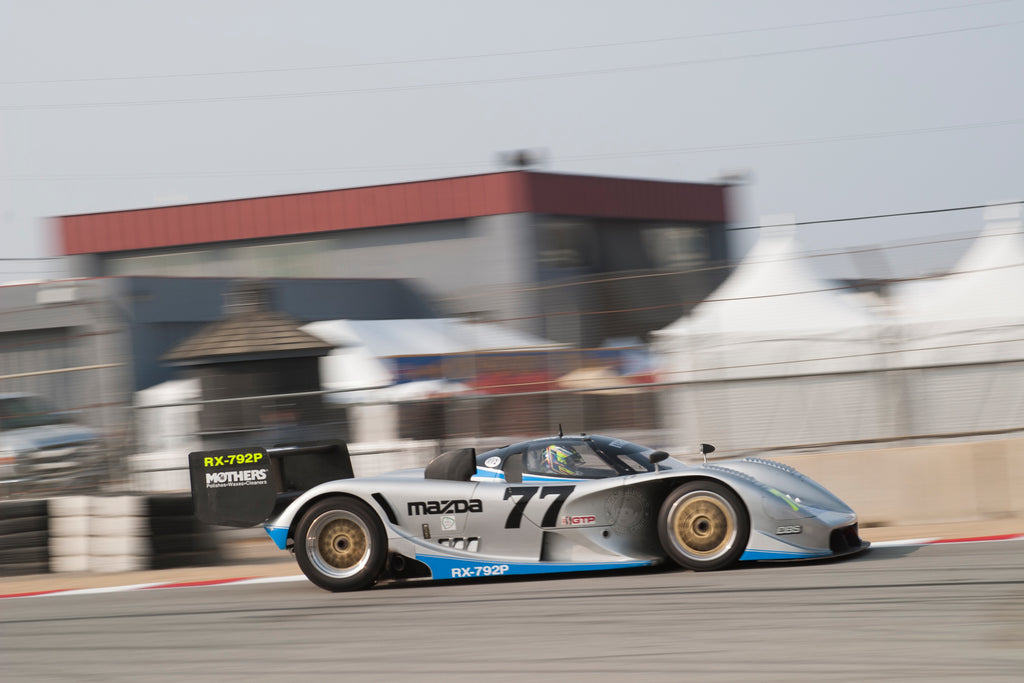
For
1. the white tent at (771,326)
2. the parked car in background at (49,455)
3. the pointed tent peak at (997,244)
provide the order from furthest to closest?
the parked car in background at (49,455)
the white tent at (771,326)
the pointed tent peak at (997,244)

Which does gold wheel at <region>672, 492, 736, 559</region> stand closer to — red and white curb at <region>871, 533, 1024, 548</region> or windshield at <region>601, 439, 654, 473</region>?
windshield at <region>601, 439, 654, 473</region>

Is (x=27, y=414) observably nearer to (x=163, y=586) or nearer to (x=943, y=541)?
(x=163, y=586)

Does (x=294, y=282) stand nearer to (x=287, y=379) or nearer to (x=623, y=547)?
(x=287, y=379)

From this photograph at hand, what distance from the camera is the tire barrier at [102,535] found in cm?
1070

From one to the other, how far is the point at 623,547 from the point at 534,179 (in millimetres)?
24070

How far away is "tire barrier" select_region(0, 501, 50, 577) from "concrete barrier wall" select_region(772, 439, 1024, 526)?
7.41 meters

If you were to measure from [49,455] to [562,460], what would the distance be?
21.4 ft

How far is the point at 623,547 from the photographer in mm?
7473

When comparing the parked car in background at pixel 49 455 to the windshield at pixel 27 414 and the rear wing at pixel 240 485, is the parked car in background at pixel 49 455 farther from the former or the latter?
the rear wing at pixel 240 485

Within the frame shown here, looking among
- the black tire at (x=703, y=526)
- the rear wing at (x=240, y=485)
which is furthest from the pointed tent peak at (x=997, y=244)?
the rear wing at (x=240, y=485)

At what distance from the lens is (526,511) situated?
7656 mm

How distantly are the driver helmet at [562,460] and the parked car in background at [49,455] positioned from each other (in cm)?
582

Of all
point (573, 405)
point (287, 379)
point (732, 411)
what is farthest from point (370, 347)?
point (732, 411)

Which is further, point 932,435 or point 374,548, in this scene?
point 932,435
